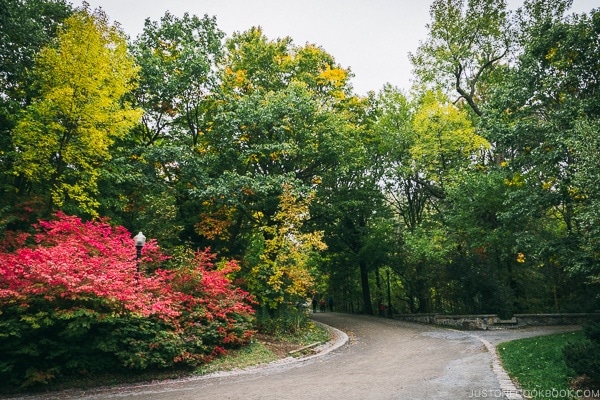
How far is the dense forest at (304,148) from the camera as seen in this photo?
40.8 feet

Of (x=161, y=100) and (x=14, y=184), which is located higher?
(x=161, y=100)

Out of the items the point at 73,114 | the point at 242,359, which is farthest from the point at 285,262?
the point at 73,114

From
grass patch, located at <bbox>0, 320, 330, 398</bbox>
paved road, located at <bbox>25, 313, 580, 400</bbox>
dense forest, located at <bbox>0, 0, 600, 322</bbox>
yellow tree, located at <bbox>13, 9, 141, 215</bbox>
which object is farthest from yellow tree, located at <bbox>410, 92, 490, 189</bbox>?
yellow tree, located at <bbox>13, 9, 141, 215</bbox>

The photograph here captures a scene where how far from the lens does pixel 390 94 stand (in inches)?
965

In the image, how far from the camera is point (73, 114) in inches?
477

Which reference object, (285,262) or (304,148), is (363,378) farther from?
(304,148)

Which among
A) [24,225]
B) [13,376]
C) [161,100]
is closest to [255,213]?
[161,100]

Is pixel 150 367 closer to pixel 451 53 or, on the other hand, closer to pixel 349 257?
pixel 349 257

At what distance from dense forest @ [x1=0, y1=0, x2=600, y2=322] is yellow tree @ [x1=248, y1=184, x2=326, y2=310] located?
0.30ft

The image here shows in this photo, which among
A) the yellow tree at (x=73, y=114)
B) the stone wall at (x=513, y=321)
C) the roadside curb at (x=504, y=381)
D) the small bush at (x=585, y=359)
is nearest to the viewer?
the small bush at (x=585, y=359)

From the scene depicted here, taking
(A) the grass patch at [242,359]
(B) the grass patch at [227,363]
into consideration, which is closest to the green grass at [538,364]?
(B) the grass patch at [227,363]

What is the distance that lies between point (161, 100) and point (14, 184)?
714 cm

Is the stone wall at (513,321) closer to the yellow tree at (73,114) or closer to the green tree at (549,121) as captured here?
the green tree at (549,121)

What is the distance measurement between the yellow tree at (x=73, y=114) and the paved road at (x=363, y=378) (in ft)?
25.3
